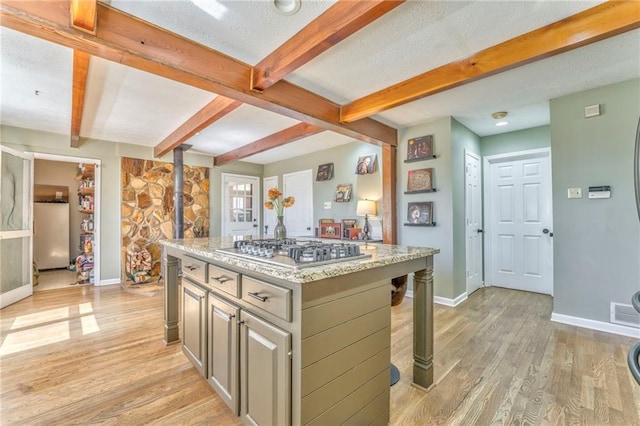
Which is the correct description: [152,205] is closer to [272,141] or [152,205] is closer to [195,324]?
[272,141]

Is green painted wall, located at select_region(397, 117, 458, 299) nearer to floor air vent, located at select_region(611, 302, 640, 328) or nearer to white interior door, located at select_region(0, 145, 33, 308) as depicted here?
floor air vent, located at select_region(611, 302, 640, 328)

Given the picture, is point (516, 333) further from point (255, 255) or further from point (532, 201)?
point (255, 255)

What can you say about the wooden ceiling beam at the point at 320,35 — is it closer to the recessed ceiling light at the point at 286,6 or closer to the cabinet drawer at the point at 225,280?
the recessed ceiling light at the point at 286,6

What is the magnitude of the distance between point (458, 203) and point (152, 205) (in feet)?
16.9

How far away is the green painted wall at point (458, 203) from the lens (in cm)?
367

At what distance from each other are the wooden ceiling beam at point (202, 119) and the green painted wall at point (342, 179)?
242 centimetres

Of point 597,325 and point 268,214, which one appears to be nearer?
point 597,325

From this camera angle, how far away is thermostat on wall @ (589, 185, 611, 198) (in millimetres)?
2768

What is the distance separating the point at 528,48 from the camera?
2.00 m

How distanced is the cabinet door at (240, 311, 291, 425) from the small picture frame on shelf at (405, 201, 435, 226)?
9.76ft

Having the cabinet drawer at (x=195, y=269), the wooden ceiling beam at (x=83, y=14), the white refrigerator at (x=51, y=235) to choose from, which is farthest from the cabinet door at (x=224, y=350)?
the white refrigerator at (x=51, y=235)

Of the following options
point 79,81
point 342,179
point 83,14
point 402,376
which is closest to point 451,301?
point 402,376

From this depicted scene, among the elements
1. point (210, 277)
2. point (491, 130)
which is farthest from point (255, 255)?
point (491, 130)

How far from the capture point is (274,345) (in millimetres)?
1241
